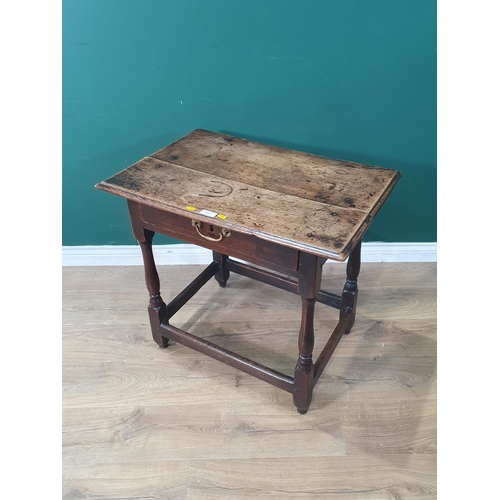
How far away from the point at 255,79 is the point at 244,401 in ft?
3.65

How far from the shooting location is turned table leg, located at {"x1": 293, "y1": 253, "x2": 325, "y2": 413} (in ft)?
4.02

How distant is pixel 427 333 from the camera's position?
1814mm

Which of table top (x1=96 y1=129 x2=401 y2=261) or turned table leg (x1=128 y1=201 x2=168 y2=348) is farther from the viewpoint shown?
turned table leg (x1=128 y1=201 x2=168 y2=348)

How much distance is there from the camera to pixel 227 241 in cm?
132

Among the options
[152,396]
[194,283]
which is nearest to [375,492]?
[152,396]

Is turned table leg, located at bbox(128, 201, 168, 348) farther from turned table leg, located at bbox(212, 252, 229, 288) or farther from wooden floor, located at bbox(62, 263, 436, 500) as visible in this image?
turned table leg, located at bbox(212, 252, 229, 288)

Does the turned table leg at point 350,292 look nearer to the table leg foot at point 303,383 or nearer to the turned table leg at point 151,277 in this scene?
the table leg foot at point 303,383

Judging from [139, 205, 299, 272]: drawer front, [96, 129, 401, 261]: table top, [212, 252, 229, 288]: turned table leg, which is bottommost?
[212, 252, 229, 288]: turned table leg

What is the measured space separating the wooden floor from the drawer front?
540mm

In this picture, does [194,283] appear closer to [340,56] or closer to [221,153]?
[221,153]

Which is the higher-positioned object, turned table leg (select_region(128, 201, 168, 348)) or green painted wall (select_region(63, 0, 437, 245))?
green painted wall (select_region(63, 0, 437, 245))

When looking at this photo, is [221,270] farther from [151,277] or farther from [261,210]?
[261,210]

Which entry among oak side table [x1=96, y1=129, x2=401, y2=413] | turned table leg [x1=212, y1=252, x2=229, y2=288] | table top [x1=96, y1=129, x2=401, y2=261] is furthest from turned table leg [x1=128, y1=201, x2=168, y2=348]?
turned table leg [x1=212, y1=252, x2=229, y2=288]

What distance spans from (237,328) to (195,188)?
2.23 ft
